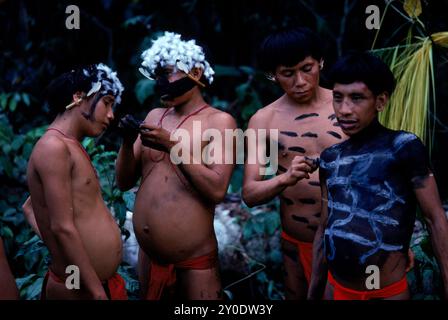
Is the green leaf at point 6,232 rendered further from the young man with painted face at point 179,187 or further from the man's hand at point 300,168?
the man's hand at point 300,168

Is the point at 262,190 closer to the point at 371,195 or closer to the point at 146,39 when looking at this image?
the point at 371,195

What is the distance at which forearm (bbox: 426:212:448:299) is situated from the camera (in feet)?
7.66

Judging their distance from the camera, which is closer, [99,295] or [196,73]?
[99,295]

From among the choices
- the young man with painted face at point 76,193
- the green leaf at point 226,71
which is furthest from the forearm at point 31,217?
the green leaf at point 226,71

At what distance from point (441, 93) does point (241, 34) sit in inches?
87.3

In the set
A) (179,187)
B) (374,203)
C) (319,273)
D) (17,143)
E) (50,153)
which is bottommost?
(17,143)

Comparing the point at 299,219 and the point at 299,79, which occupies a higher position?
the point at 299,79

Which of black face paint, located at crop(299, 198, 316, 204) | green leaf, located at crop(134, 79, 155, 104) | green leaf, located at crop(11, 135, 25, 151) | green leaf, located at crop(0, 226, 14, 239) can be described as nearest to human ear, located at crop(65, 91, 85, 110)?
black face paint, located at crop(299, 198, 316, 204)

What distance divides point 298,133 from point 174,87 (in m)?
0.67

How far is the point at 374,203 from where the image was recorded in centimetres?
246

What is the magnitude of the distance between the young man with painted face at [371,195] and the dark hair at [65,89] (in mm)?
1132

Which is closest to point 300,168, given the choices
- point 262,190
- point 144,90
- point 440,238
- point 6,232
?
point 262,190

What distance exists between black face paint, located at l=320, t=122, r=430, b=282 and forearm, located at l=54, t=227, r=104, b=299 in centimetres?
100
